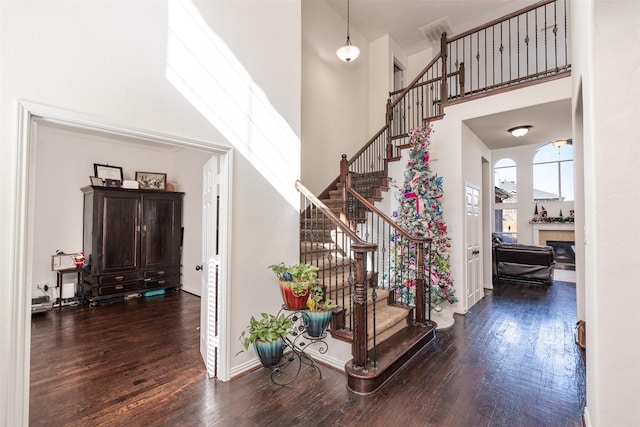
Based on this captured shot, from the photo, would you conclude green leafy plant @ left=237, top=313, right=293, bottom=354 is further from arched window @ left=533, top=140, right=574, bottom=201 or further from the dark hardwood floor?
arched window @ left=533, top=140, right=574, bottom=201

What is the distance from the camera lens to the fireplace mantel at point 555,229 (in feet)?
30.6

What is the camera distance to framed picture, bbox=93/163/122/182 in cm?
535

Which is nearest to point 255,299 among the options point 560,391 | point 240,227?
point 240,227

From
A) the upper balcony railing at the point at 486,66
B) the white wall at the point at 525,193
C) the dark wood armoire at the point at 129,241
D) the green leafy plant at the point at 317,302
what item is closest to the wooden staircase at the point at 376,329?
the green leafy plant at the point at 317,302

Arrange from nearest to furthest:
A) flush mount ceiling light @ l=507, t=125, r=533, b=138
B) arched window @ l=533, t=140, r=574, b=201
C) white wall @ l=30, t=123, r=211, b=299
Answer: flush mount ceiling light @ l=507, t=125, r=533, b=138
white wall @ l=30, t=123, r=211, b=299
arched window @ l=533, t=140, r=574, b=201

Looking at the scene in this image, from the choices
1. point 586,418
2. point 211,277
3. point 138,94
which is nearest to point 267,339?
point 211,277

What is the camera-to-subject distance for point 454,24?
6.56m

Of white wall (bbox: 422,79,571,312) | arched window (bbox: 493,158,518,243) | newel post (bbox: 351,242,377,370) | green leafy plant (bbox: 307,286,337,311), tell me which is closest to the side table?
green leafy plant (bbox: 307,286,337,311)

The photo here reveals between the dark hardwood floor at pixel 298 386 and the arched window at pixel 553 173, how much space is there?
807 cm

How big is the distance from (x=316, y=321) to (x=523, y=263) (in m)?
5.89

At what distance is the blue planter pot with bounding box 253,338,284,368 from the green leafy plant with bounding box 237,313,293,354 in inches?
1.3

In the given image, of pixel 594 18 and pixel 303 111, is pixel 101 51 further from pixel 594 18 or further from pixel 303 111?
pixel 303 111

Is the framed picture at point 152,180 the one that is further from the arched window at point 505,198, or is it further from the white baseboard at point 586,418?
the arched window at point 505,198

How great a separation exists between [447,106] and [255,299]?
4.16 meters
